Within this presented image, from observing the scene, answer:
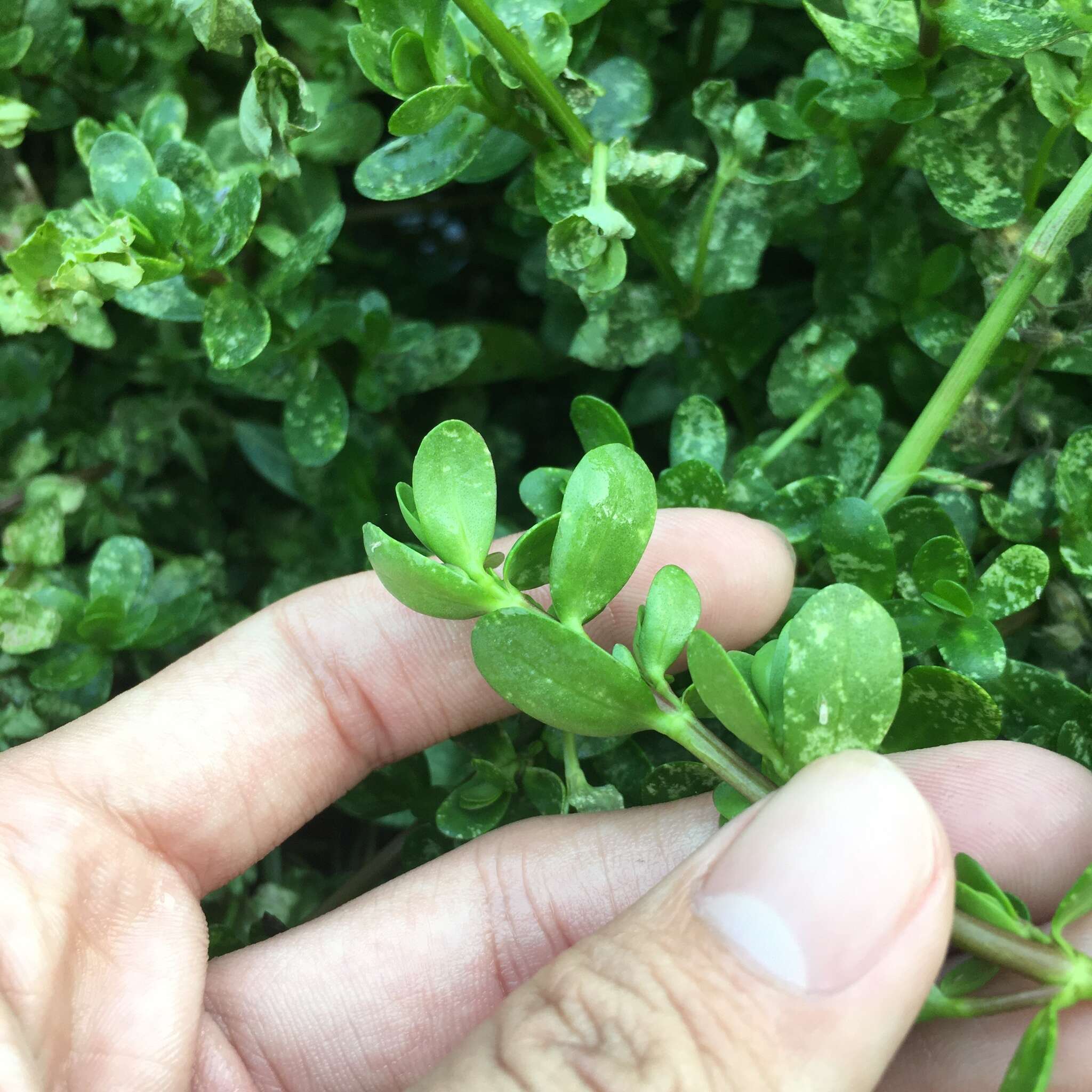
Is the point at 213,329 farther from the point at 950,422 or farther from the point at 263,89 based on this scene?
the point at 950,422

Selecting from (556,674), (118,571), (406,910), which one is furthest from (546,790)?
(118,571)

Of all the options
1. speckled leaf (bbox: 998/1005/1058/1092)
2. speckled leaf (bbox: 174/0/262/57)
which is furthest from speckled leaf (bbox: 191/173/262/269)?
speckled leaf (bbox: 998/1005/1058/1092)

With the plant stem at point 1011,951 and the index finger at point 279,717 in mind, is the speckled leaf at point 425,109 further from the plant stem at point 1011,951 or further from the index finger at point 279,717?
the plant stem at point 1011,951

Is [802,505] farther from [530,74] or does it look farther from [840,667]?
[530,74]

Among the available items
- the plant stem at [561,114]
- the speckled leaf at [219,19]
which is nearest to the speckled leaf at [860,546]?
the plant stem at [561,114]

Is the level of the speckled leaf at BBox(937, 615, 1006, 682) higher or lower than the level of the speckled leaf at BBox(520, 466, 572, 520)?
lower

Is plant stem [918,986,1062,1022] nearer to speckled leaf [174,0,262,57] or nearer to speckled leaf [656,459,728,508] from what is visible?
speckled leaf [656,459,728,508]
